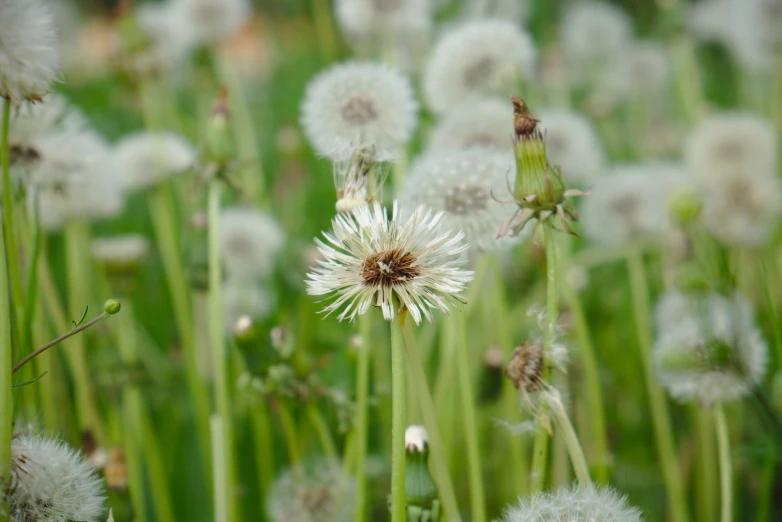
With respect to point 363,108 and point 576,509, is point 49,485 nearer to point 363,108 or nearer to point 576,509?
point 576,509

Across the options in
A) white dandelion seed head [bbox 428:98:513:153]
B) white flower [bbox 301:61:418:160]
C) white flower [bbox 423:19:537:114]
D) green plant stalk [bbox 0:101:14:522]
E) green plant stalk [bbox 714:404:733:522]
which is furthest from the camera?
white flower [bbox 423:19:537:114]

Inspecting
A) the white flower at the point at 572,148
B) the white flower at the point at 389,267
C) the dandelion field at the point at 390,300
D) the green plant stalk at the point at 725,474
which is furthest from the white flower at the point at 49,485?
the white flower at the point at 572,148

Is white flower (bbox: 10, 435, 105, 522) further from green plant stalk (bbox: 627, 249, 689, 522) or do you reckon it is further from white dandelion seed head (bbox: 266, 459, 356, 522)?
green plant stalk (bbox: 627, 249, 689, 522)

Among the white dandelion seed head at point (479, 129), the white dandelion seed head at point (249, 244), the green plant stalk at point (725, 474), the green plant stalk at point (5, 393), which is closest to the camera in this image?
the green plant stalk at point (5, 393)

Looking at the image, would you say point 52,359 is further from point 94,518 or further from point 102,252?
point 94,518

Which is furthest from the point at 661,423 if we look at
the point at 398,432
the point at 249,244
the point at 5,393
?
the point at 5,393

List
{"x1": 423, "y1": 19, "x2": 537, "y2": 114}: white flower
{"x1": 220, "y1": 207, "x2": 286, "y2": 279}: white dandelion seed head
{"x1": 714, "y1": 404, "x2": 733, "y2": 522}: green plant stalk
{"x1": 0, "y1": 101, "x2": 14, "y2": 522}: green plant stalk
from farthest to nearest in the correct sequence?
{"x1": 220, "y1": 207, "x2": 286, "y2": 279}: white dandelion seed head → {"x1": 423, "y1": 19, "x2": 537, "y2": 114}: white flower → {"x1": 714, "y1": 404, "x2": 733, "y2": 522}: green plant stalk → {"x1": 0, "y1": 101, "x2": 14, "y2": 522}: green plant stalk

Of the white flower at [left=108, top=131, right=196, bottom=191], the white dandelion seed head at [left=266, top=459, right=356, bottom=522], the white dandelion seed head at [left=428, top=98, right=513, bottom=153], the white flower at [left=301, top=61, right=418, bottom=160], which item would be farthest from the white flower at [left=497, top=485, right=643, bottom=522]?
the white flower at [left=108, top=131, right=196, bottom=191]

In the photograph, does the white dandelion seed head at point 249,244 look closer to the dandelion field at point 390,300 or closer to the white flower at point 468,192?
the dandelion field at point 390,300
